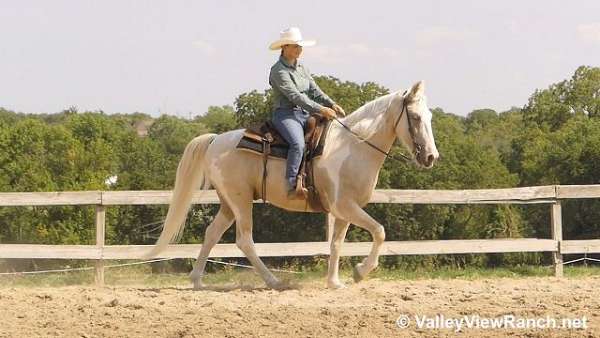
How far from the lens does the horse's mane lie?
8.30 metres

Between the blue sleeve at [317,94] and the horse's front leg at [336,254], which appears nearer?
the horse's front leg at [336,254]

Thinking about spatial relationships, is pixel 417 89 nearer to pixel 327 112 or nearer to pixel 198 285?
pixel 327 112

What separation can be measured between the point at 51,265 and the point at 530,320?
36.9 ft

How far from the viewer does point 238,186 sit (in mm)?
8555

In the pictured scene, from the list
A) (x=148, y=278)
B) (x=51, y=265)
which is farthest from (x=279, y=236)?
(x=148, y=278)

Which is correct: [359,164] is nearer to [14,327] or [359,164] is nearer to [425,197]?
[425,197]

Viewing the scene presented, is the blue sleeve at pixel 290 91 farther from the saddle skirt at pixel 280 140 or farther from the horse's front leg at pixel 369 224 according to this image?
the horse's front leg at pixel 369 224

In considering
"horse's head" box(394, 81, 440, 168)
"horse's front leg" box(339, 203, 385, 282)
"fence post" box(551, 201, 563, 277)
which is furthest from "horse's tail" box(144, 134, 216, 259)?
"fence post" box(551, 201, 563, 277)

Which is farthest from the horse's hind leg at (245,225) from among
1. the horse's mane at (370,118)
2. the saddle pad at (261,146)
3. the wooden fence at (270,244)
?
the wooden fence at (270,244)

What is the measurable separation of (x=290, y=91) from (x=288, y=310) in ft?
7.88

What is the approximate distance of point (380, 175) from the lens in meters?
22.5

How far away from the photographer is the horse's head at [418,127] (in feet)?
25.9

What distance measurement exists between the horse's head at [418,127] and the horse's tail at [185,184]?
2.16 metres

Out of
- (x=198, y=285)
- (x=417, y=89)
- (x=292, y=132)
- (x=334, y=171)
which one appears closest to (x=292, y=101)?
(x=292, y=132)
